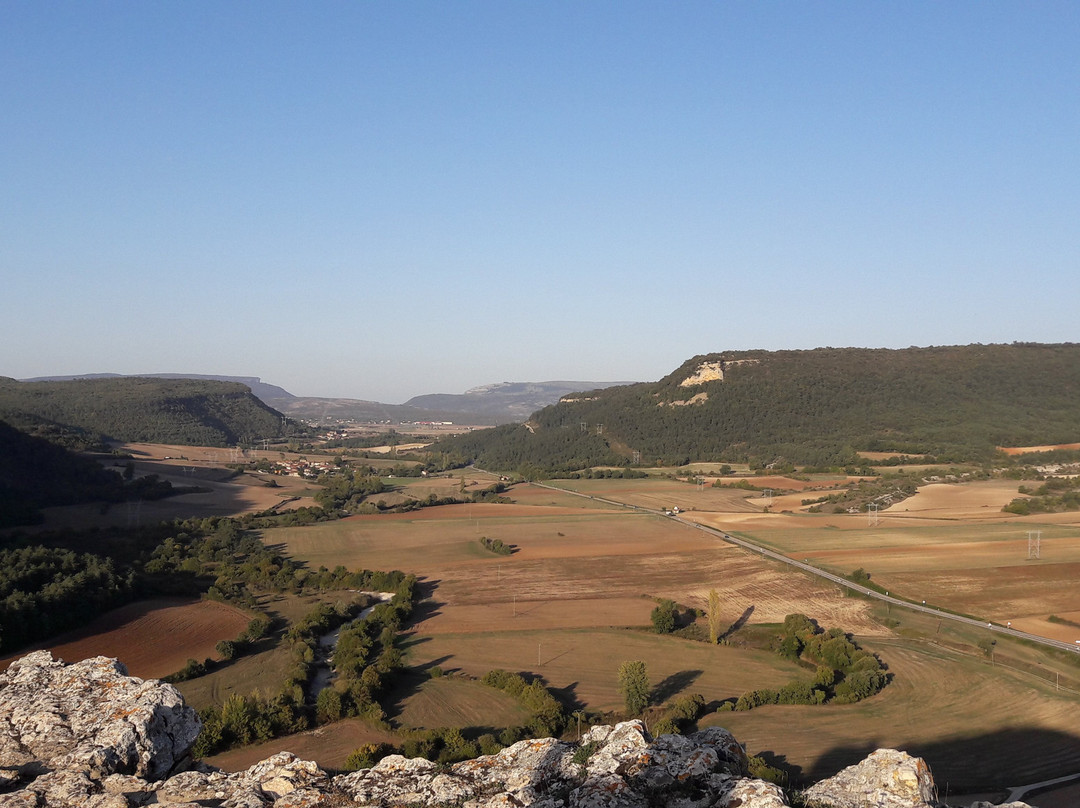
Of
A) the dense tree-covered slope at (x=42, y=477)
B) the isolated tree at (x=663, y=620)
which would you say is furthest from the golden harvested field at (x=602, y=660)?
the dense tree-covered slope at (x=42, y=477)

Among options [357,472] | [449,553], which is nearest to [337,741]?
[449,553]

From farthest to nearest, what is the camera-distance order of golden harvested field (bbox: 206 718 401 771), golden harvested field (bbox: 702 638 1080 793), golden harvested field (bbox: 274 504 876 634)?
golden harvested field (bbox: 274 504 876 634) → golden harvested field (bbox: 206 718 401 771) → golden harvested field (bbox: 702 638 1080 793)

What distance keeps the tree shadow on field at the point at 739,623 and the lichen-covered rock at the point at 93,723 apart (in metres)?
42.7

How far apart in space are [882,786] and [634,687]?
2663 cm

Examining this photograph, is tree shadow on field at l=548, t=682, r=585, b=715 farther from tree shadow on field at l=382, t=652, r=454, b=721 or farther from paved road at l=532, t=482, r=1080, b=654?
paved road at l=532, t=482, r=1080, b=654

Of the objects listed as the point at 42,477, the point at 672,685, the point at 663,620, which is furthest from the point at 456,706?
the point at 42,477

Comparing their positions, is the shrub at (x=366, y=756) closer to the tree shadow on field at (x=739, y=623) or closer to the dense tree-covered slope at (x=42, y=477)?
the tree shadow on field at (x=739, y=623)

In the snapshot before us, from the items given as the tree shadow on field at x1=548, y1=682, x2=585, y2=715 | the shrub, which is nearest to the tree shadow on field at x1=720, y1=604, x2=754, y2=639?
the tree shadow on field at x1=548, y1=682, x2=585, y2=715

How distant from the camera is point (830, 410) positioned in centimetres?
15800

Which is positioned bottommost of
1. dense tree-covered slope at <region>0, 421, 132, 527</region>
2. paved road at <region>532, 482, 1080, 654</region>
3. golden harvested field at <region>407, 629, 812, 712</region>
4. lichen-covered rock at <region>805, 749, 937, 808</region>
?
golden harvested field at <region>407, 629, 812, 712</region>

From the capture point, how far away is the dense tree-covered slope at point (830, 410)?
5492 inches

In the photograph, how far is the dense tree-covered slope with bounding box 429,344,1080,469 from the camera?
458 feet

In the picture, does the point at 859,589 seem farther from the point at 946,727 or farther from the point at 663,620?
the point at 946,727

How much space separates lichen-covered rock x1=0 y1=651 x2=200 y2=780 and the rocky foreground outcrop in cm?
2
